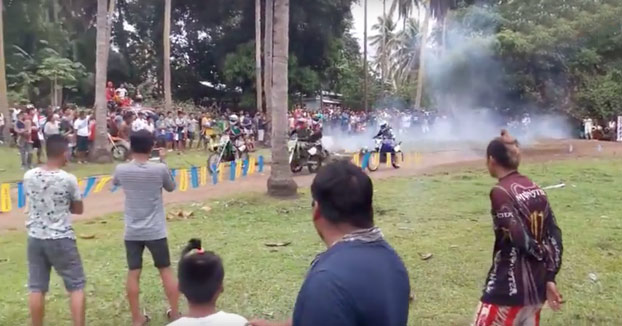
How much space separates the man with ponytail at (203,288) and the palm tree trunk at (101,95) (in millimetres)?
18034

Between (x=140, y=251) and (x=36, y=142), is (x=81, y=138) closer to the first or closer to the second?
(x=36, y=142)

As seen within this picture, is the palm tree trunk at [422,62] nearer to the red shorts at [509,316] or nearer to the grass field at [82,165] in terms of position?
the grass field at [82,165]

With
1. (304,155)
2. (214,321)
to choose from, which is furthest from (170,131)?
(214,321)

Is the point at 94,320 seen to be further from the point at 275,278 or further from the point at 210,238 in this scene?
the point at 210,238

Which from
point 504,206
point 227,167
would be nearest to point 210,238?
point 504,206

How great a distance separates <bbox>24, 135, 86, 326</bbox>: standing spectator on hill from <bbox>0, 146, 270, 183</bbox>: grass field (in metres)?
12.3

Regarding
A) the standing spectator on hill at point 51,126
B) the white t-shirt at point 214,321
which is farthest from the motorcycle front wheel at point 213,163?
the white t-shirt at point 214,321

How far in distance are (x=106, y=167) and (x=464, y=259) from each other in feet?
44.5

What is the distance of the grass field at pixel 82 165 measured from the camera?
18.2 metres

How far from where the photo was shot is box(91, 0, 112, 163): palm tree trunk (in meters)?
20.4

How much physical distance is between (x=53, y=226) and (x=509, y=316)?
3190 millimetres

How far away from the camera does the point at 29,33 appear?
36656mm

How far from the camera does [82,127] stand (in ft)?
70.0

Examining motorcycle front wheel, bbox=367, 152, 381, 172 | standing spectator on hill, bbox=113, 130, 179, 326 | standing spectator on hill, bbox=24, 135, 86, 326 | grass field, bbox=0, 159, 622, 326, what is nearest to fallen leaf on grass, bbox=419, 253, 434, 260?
grass field, bbox=0, 159, 622, 326
